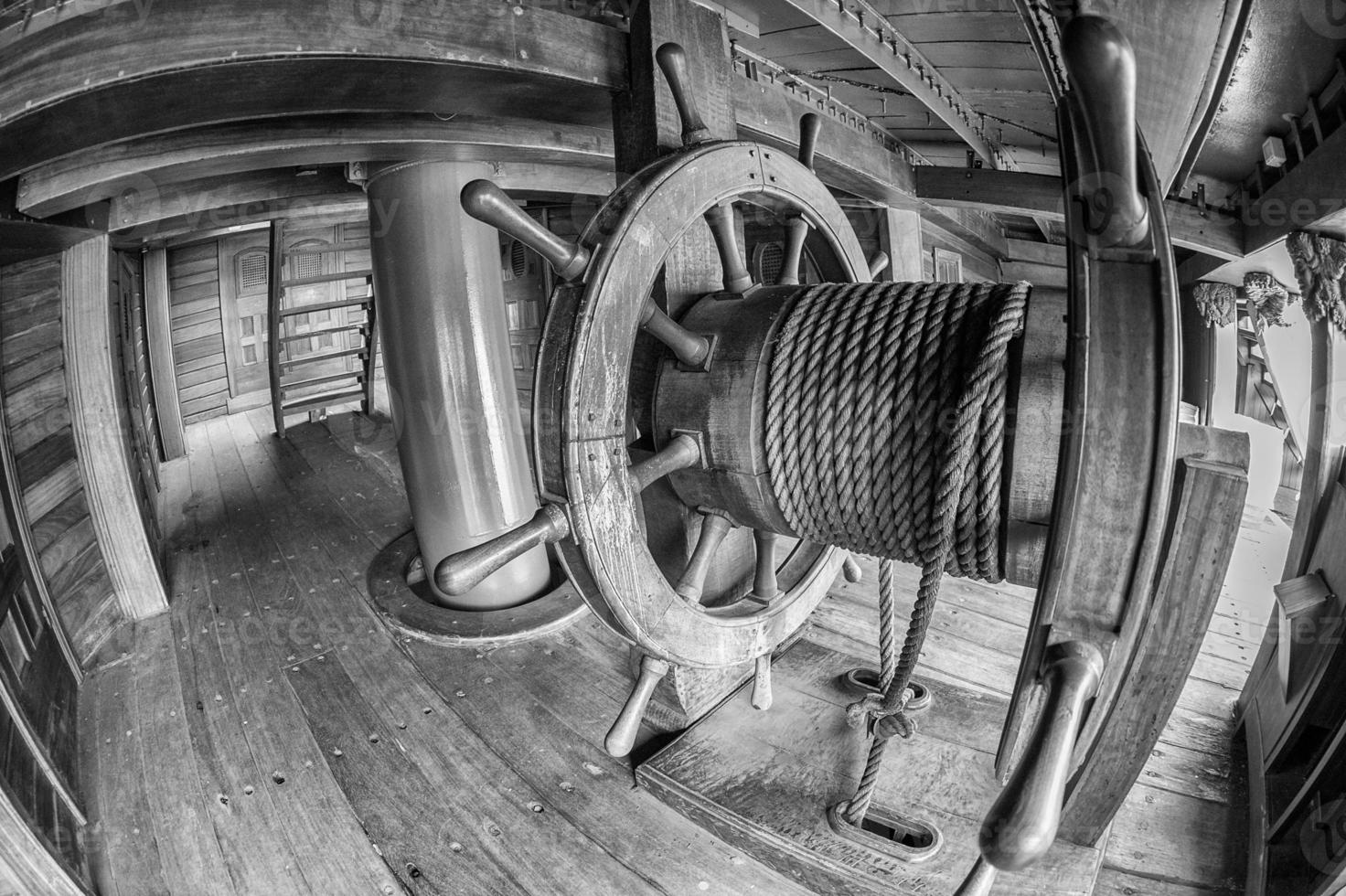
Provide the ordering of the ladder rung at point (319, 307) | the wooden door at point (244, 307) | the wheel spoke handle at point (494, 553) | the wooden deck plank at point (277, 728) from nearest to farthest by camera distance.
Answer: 1. the wheel spoke handle at point (494, 553)
2. the wooden deck plank at point (277, 728)
3. the ladder rung at point (319, 307)
4. the wooden door at point (244, 307)

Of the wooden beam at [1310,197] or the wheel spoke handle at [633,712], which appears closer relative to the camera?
the wheel spoke handle at [633,712]

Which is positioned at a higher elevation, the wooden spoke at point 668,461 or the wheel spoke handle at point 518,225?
the wheel spoke handle at point 518,225

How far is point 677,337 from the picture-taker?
117cm

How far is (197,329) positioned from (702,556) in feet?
20.0

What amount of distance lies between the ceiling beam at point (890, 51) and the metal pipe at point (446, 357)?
119 centimetres

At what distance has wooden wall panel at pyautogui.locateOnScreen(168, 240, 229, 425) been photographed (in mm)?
5480

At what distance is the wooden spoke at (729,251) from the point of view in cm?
132

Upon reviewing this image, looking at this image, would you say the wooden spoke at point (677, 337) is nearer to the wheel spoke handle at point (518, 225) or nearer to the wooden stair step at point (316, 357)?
the wheel spoke handle at point (518, 225)

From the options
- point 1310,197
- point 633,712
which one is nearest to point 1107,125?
point 633,712

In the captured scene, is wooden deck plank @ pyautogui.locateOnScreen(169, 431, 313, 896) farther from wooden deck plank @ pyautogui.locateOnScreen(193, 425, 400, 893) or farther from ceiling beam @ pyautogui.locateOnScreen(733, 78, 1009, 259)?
ceiling beam @ pyautogui.locateOnScreen(733, 78, 1009, 259)

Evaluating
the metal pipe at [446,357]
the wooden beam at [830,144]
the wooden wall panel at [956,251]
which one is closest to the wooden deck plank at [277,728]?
the metal pipe at [446,357]

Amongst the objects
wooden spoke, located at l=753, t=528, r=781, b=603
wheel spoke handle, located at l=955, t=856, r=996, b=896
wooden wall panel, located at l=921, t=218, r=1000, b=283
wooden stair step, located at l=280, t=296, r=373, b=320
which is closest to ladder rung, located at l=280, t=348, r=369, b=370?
wooden stair step, located at l=280, t=296, r=373, b=320

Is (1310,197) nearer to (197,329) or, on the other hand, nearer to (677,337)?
(677,337)

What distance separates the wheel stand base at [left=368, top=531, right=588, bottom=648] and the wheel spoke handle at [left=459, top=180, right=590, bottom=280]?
1.56 meters
